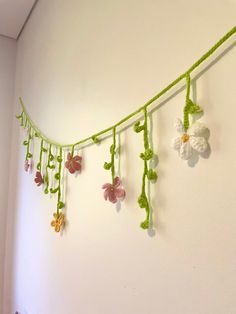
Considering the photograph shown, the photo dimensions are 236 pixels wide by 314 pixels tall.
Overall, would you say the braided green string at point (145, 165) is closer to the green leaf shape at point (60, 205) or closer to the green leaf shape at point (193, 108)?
the green leaf shape at point (193, 108)

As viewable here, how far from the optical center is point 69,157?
92cm

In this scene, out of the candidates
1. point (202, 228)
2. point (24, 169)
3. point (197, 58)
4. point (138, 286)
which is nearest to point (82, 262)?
point (138, 286)

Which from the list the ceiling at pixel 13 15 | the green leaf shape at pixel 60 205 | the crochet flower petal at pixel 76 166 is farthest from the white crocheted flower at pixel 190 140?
the ceiling at pixel 13 15

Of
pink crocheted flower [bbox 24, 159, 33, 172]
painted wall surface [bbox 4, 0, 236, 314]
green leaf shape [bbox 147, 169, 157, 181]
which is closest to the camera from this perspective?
painted wall surface [bbox 4, 0, 236, 314]

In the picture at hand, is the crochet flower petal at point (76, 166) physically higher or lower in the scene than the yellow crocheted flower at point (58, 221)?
higher

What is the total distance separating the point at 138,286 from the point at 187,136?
1.20 ft

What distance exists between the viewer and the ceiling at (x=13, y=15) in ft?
4.99

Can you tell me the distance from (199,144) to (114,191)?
0.93 ft

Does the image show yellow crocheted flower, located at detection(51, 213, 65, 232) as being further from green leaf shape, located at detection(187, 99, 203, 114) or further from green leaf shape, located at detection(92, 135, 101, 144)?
green leaf shape, located at detection(187, 99, 203, 114)

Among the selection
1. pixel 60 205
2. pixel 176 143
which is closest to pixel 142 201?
pixel 176 143

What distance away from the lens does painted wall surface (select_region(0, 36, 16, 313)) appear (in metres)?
1.72

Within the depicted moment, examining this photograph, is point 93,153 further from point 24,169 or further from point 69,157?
point 24,169

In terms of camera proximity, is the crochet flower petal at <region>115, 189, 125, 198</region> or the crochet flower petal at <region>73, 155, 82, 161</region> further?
the crochet flower petal at <region>73, 155, 82, 161</region>

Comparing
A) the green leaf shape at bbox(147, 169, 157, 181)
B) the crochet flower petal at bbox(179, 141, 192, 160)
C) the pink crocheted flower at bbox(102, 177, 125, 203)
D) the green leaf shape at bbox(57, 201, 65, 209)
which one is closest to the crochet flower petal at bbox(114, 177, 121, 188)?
the pink crocheted flower at bbox(102, 177, 125, 203)
